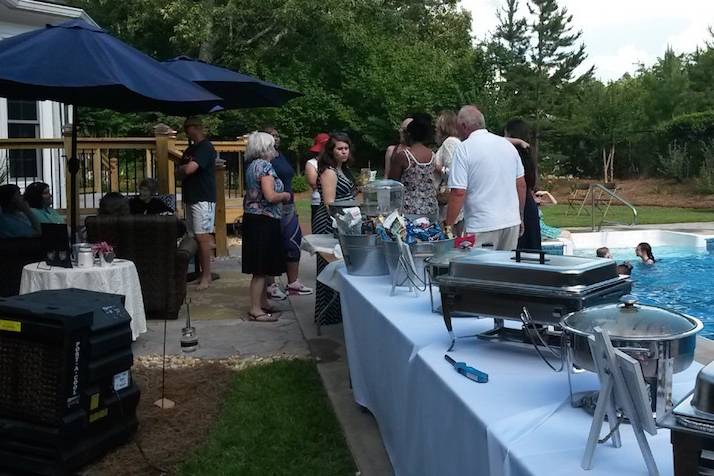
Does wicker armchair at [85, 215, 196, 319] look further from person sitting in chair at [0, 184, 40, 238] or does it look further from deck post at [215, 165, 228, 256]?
deck post at [215, 165, 228, 256]

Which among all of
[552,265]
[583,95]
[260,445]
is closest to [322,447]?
[260,445]

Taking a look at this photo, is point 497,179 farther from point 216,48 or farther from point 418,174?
point 216,48

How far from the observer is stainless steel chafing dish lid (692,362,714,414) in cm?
138

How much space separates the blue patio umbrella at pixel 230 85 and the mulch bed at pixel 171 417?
3466mm

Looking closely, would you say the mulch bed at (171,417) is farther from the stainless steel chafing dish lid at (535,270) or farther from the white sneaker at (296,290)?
the white sneaker at (296,290)

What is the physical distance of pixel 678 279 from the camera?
10898mm

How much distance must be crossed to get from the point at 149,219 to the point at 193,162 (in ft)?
4.08

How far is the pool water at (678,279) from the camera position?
9367mm

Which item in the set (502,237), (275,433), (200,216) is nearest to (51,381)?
(275,433)

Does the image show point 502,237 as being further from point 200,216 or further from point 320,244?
point 200,216

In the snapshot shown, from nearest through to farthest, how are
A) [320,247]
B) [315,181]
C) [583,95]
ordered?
1. [320,247]
2. [315,181]
3. [583,95]

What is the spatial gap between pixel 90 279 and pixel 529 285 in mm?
3572

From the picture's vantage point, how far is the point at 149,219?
6281 mm

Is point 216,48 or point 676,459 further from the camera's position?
point 216,48
